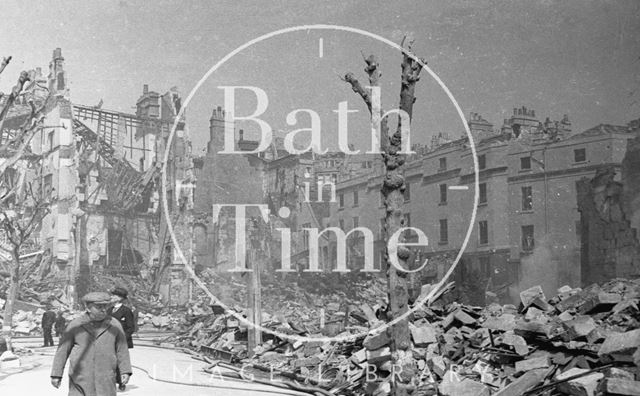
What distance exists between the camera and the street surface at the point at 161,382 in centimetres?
981

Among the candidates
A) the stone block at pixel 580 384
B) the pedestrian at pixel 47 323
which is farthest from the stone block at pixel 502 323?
the pedestrian at pixel 47 323

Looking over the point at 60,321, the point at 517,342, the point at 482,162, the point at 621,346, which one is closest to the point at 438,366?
the point at 517,342

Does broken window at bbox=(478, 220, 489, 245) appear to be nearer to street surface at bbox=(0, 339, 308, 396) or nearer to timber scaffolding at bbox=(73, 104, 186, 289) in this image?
street surface at bbox=(0, 339, 308, 396)

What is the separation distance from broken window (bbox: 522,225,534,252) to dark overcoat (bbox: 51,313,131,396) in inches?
517

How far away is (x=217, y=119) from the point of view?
17250 millimetres

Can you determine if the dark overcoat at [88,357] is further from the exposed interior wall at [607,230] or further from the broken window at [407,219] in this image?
the broken window at [407,219]

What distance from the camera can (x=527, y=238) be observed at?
17.5m

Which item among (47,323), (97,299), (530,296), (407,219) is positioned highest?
(407,219)

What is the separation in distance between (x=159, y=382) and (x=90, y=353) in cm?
530

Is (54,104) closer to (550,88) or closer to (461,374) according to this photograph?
(550,88)

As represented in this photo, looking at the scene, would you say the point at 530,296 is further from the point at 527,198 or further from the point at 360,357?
the point at 527,198

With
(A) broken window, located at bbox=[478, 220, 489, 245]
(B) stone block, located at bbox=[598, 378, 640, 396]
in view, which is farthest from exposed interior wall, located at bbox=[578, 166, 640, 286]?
(B) stone block, located at bbox=[598, 378, 640, 396]

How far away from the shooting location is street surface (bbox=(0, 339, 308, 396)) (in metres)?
9.81

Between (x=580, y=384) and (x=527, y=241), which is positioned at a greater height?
(x=527, y=241)
